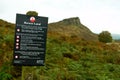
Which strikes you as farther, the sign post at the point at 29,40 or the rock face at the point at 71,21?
the rock face at the point at 71,21

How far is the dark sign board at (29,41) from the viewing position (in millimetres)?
10344

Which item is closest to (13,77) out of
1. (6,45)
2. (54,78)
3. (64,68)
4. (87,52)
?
(54,78)

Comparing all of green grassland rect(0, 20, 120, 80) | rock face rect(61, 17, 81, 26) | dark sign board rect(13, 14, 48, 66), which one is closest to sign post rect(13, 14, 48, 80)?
dark sign board rect(13, 14, 48, 66)

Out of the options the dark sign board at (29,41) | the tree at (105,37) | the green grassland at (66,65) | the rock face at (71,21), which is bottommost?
the green grassland at (66,65)

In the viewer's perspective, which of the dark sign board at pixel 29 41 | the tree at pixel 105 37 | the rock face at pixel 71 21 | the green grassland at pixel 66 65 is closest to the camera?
the dark sign board at pixel 29 41

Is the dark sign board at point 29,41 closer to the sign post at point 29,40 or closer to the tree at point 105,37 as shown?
the sign post at point 29,40

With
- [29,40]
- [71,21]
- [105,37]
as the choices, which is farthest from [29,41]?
[71,21]

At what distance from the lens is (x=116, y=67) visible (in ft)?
53.8

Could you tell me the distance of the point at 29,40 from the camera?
10398mm

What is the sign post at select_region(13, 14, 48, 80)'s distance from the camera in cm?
1034

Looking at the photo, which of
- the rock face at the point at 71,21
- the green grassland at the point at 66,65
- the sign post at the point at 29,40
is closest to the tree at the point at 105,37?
the green grassland at the point at 66,65

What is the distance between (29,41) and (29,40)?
31 mm

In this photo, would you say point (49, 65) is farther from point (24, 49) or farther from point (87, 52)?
point (87, 52)

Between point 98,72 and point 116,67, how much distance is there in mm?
1885
